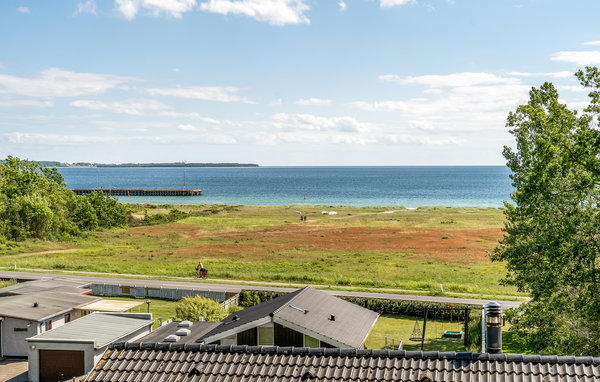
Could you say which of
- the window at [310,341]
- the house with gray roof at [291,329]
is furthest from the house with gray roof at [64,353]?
the window at [310,341]

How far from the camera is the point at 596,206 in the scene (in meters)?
18.6

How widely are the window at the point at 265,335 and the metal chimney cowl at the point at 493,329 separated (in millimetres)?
11170

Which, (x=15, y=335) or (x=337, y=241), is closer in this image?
(x=15, y=335)

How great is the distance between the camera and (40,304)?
3019 cm

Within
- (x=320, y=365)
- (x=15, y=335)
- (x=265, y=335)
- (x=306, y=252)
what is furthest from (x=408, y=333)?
(x=306, y=252)

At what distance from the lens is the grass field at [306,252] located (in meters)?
50.2

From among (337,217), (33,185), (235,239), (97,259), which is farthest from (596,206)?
(337,217)

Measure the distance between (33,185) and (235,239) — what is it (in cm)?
3782

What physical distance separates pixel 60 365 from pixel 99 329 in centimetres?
262

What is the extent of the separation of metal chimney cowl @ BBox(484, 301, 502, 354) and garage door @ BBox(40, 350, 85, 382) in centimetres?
1896

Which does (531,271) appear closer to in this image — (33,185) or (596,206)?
(596,206)

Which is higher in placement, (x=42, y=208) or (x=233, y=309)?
(x=42, y=208)

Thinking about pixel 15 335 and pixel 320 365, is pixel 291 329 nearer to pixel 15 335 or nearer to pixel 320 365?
pixel 320 365

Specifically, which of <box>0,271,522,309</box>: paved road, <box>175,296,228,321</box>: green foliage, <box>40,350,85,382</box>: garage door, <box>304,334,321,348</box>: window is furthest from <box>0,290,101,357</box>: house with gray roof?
<box>304,334,321,348</box>: window
